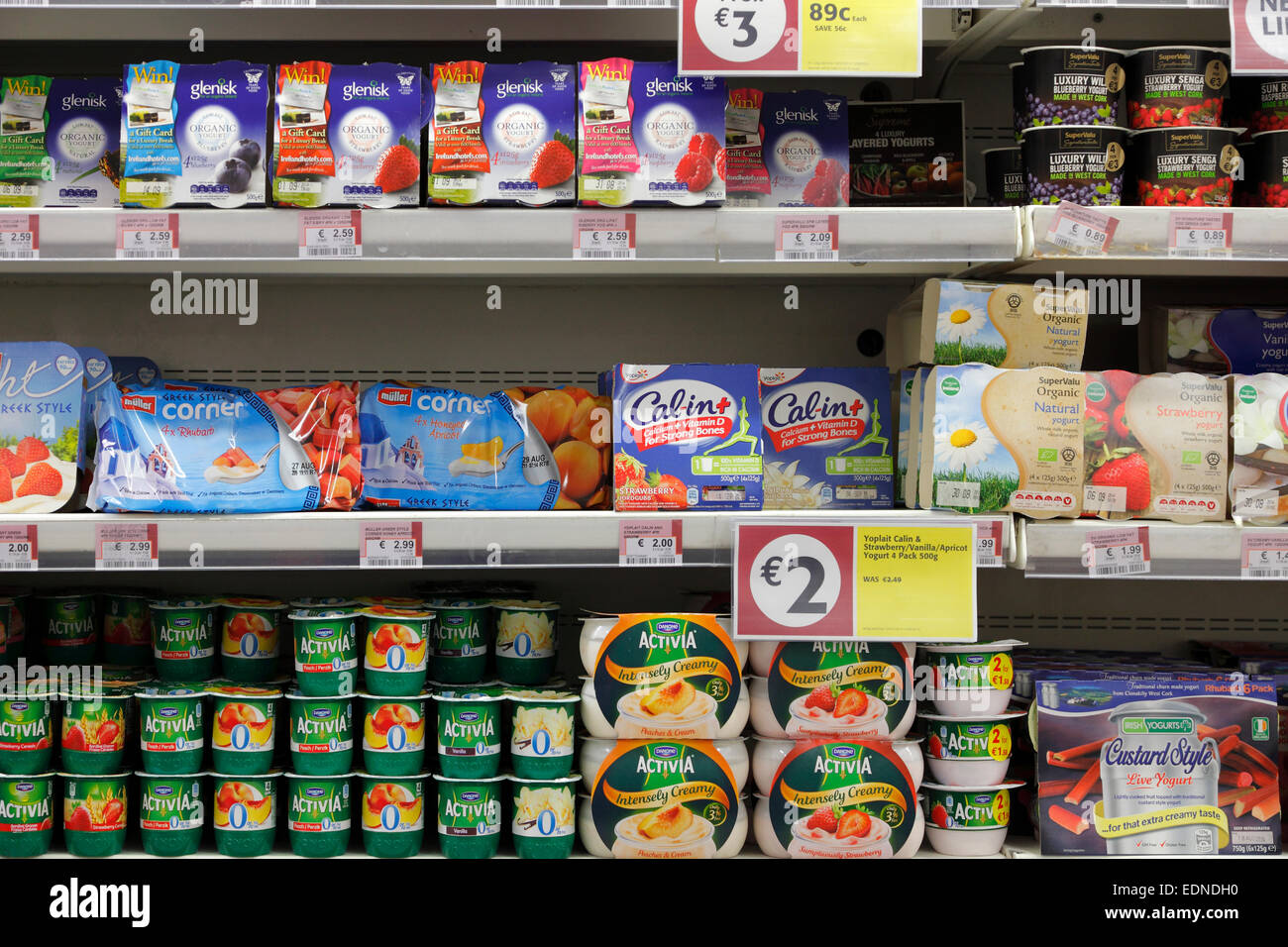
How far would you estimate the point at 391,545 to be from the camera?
167 centimetres

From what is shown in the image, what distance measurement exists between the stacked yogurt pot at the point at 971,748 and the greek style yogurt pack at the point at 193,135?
1414 mm

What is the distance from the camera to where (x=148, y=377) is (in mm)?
2072

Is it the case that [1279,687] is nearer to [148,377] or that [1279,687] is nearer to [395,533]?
[395,533]

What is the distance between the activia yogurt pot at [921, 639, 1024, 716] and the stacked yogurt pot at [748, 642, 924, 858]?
0.06 meters

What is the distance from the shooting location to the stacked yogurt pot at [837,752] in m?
1.71

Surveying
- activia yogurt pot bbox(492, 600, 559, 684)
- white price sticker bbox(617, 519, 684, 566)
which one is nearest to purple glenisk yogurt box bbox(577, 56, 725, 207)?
white price sticker bbox(617, 519, 684, 566)

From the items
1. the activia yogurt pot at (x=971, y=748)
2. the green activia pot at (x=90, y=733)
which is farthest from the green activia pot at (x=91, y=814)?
the activia yogurt pot at (x=971, y=748)

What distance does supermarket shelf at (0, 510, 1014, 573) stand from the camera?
1.64 metres

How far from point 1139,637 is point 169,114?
7.21 ft

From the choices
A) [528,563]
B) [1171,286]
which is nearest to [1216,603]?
[1171,286]

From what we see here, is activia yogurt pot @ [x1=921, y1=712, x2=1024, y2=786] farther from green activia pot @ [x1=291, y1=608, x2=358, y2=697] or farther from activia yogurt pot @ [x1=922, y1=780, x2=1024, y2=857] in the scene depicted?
green activia pot @ [x1=291, y1=608, x2=358, y2=697]

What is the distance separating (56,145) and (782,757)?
1.66 m

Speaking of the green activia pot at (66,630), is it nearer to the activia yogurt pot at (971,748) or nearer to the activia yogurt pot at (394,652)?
the activia yogurt pot at (394,652)

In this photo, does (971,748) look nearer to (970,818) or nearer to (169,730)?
(970,818)
